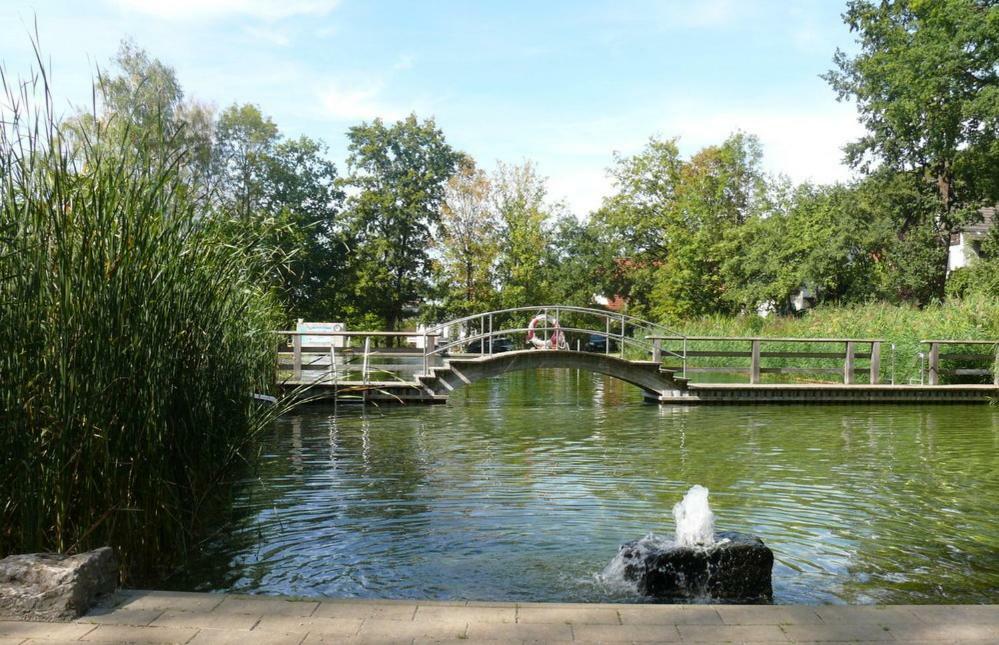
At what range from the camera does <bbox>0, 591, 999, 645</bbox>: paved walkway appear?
3424 mm

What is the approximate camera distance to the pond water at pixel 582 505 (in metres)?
5.61

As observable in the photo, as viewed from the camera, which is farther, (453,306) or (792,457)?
(453,306)

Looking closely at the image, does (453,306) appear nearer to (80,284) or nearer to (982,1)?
(982,1)

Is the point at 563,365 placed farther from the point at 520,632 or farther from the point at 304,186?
the point at 304,186

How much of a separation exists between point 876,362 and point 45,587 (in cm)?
1885

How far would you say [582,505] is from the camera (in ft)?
25.9

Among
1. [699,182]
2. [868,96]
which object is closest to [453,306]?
[699,182]

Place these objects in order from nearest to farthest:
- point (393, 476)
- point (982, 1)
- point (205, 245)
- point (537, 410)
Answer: point (205, 245), point (393, 476), point (537, 410), point (982, 1)

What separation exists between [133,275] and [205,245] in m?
0.97

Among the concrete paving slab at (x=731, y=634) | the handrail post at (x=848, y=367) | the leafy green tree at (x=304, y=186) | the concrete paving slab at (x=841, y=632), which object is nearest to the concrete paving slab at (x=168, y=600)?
the concrete paving slab at (x=731, y=634)

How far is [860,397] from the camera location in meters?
18.6

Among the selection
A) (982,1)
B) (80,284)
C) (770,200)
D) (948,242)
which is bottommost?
(80,284)

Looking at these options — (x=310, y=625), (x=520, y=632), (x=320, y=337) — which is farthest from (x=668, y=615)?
(x=320, y=337)

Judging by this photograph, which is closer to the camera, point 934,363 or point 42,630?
point 42,630
